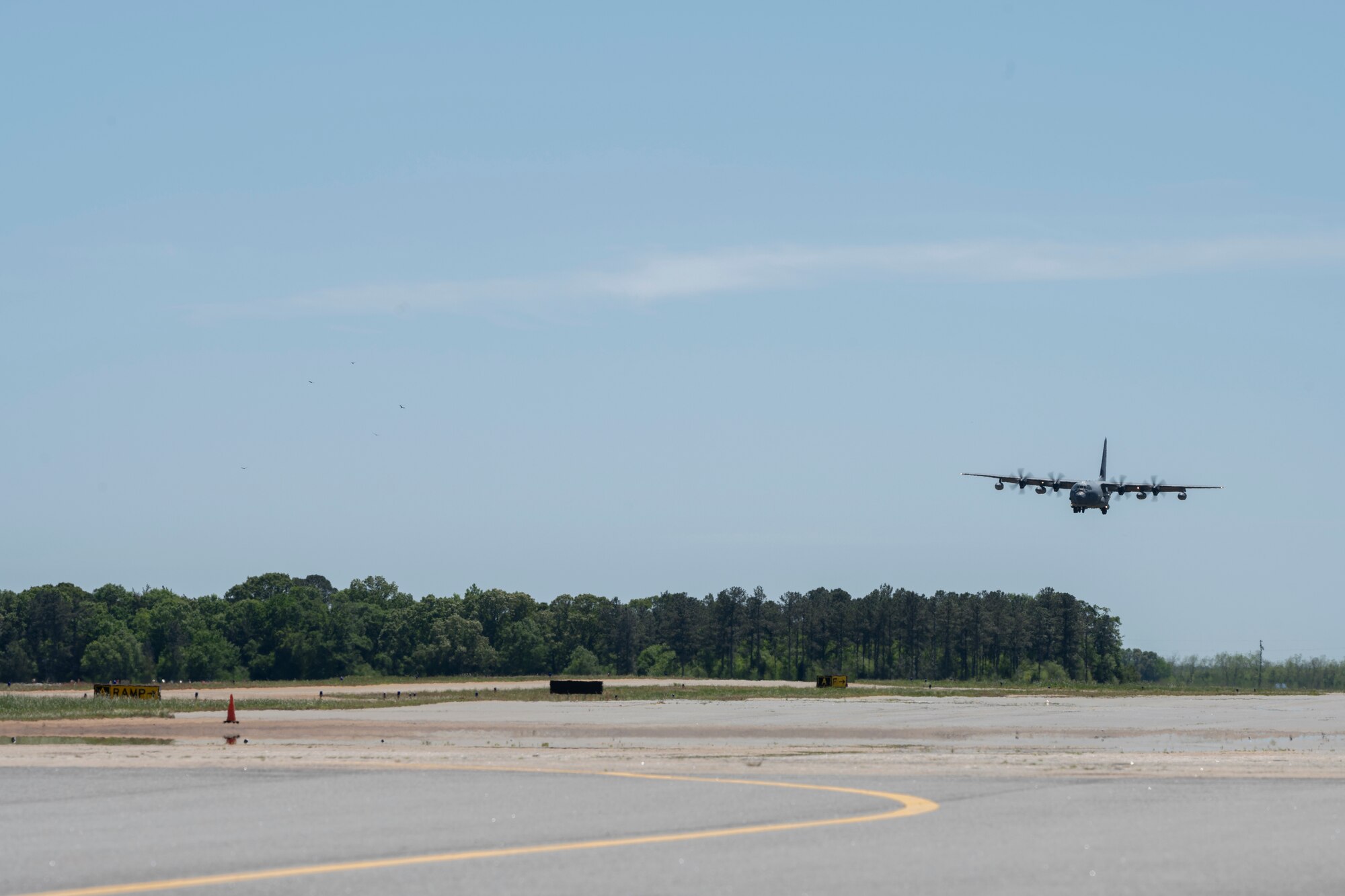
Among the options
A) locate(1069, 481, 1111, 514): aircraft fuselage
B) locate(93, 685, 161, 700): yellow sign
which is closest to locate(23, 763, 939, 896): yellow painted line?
locate(93, 685, 161, 700): yellow sign

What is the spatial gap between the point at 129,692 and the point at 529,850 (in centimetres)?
6108

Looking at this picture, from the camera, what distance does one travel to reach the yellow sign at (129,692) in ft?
232

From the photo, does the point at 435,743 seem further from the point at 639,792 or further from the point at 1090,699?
the point at 1090,699

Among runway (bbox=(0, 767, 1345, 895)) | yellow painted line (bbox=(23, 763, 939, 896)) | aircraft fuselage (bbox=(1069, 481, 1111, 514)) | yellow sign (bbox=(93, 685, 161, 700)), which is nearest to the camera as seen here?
yellow painted line (bbox=(23, 763, 939, 896))

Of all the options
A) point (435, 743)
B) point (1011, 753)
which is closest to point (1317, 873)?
point (1011, 753)

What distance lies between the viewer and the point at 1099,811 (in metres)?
20.8

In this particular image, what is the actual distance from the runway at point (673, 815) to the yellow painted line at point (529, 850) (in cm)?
6

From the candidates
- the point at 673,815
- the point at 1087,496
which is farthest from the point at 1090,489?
the point at 673,815

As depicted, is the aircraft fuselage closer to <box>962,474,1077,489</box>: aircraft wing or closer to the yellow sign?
<box>962,474,1077,489</box>: aircraft wing

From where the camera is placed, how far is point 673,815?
20125 millimetres

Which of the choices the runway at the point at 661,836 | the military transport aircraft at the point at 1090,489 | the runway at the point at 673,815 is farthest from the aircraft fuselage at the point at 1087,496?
the runway at the point at 661,836

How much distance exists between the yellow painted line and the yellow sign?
52.8 meters

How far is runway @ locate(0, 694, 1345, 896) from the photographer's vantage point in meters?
14.6

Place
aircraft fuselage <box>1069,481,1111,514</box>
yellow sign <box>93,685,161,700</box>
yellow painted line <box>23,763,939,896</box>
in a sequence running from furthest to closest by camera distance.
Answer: aircraft fuselage <box>1069,481,1111,514</box> < yellow sign <box>93,685,161,700</box> < yellow painted line <box>23,763,939,896</box>
